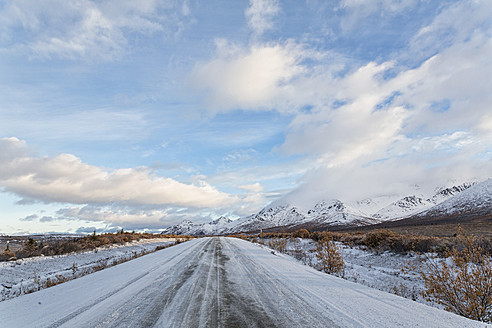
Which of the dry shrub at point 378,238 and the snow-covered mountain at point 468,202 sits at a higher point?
the snow-covered mountain at point 468,202

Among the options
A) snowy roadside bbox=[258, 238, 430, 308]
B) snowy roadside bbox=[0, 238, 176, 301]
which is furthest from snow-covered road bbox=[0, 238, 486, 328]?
snowy roadside bbox=[258, 238, 430, 308]

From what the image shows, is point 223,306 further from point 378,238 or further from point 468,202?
point 468,202

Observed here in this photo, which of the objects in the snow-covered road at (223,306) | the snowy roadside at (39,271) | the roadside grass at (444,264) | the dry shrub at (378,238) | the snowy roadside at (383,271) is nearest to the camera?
the snow-covered road at (223,306)

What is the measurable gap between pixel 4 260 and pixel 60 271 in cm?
464

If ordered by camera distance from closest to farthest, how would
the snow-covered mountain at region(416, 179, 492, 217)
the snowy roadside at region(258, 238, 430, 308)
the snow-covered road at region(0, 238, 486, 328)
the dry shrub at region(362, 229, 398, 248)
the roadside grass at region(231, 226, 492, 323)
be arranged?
the snow-covered road at region(0, 238, 486, 328) < the roadside grass at region(231, 226, 492, 323) < the snowy roadside at region(258, 238, 430, 308) < the dry shrub at region(362, 229, 398, 248) < the snow-covered mountain at region(416, 179, 492, 217)

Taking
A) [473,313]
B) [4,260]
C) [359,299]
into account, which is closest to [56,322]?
[359,299]

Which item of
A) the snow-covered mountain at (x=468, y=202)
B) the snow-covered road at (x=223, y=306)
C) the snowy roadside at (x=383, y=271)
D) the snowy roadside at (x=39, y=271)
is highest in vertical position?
the snow-covered mountain at (x=468, y=202)

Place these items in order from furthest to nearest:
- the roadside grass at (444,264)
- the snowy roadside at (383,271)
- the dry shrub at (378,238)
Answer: the dry shrub at (378,238) → the snowy roadside at (383,271) → the roadside grass at (444,264)

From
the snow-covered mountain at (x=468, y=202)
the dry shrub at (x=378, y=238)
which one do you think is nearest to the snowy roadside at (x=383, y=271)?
the dry shrub at (x=378, y=238)

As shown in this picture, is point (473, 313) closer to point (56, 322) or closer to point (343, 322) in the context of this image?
point (343, 322)

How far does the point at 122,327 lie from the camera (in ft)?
15.4

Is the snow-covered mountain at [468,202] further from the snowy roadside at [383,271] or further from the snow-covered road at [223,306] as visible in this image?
the snow-covered road at [223,306]

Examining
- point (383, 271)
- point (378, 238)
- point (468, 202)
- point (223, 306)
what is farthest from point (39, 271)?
point (468, 202)

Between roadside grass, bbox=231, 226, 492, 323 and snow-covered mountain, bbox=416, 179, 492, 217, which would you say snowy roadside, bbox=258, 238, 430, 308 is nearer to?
roadside grass, bbox=231, 226, 492, 323
